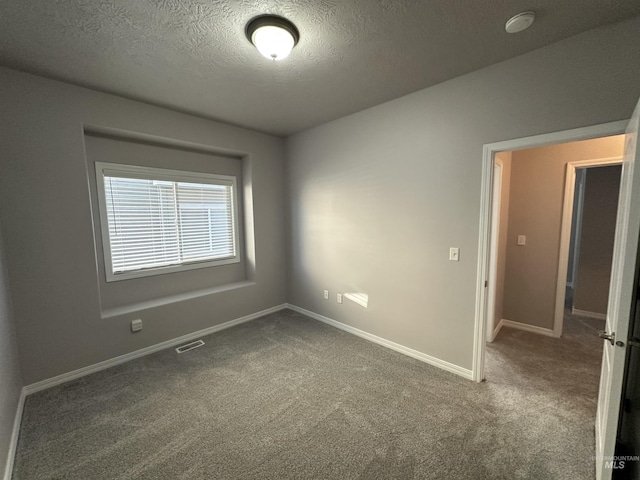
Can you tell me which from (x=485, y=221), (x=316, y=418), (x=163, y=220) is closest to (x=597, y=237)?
(x=485, y=221)

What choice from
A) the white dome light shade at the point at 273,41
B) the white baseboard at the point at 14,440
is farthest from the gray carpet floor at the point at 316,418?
the white dome light shade at the point at 273,41

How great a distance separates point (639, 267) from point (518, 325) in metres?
2.58

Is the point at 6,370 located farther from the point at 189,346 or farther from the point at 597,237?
the point at 597,237

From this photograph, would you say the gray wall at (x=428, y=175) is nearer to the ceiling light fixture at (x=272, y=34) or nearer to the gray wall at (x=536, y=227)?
the ceiling light fixture at (x=272, y=34)

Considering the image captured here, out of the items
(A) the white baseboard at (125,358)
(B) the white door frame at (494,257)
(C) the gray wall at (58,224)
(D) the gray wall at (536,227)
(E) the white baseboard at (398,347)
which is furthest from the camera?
(D) the gray wall at (536,227)

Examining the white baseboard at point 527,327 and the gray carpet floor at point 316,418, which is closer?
the gray carpet floor at point 316,418

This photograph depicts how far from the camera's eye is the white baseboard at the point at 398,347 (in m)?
2.45

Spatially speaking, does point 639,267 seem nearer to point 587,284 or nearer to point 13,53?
point 587,284

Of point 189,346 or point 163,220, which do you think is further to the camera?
point 163,220

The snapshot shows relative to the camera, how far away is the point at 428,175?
8.27 ft

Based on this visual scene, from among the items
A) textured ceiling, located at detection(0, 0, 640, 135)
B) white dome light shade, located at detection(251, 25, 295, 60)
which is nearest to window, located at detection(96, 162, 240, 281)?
textured ceiling, located at detection(0, 0, 640, 135)

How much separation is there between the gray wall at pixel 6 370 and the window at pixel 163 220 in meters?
0.81

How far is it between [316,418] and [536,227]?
3.34 m

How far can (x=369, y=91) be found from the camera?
99.1 inches
